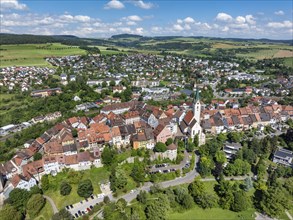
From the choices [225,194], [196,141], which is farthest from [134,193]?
[196,141]

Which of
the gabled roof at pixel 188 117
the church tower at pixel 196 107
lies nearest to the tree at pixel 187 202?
the church tower at pixel 196 107

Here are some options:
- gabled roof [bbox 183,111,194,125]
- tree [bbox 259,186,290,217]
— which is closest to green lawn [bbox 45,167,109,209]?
gabled roof [bbox 183,111,194,125]

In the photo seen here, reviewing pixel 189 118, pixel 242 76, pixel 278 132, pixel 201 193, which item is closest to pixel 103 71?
pixel 242 76

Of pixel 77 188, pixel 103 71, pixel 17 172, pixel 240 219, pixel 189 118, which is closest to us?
pixel 240 219

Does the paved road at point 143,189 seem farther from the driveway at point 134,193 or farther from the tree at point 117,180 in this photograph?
the tree at point 117,180

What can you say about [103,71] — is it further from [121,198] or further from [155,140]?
[121,198]

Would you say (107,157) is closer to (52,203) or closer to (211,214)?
(52,203)
